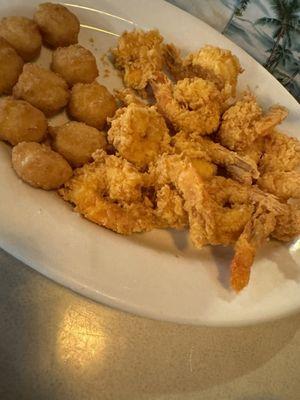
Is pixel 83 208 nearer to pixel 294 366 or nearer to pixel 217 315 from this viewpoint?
pixel 217 315

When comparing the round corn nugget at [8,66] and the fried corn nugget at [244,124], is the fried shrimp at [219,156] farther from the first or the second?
the round corn nugget at [8,66]

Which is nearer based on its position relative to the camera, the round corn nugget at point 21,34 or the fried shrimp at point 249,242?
the fried shrimp at point 249,242

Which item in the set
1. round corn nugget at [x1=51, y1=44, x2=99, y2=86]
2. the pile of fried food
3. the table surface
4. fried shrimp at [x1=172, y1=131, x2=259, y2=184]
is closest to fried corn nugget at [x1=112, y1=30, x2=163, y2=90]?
the pile of fried food

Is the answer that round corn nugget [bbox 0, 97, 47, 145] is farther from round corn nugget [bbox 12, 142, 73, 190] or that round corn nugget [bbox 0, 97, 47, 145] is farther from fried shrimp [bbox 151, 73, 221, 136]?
fried shrimp [bbox 151, 73, 221, 136]

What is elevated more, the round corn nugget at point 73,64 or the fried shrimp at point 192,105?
the fried shrimp at point 192,105

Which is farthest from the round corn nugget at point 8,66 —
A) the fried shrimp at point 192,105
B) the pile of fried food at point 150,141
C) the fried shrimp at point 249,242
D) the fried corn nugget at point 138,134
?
the fried shrimp at point 249,242

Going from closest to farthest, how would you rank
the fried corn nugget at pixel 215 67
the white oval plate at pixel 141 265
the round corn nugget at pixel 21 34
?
the white oval plate at pixel 141 265
the round corn nugget at pixel 21 34
the fried corn nugget at pixel 215 67
